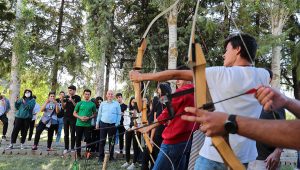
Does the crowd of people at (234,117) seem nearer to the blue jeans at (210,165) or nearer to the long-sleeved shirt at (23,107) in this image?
the blue jeans at (210,165)

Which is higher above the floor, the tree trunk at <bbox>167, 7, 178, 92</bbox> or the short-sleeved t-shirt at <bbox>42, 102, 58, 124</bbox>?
the tree trunk at <bbox>167, 7, 178, 92</bbox>

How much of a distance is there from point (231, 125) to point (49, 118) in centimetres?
811

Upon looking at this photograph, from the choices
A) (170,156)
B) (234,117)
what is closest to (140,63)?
(170,156)

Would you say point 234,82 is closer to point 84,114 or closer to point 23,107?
point 84,114

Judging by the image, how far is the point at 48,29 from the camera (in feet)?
58.1

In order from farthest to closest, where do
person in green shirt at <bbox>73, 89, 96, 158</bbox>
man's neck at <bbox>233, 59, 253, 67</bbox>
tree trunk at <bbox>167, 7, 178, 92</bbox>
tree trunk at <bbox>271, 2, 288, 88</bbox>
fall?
tree trunk at <bbox>271, 2, 288, 88</bbox>
tree trunk at <bbox>167, 7, 178, 92</bbox>
person in green shirt at <bbox>73, 89, 96, 158</bbox>
man's neck at <bbox>233, 59, 253, 67</bbox>

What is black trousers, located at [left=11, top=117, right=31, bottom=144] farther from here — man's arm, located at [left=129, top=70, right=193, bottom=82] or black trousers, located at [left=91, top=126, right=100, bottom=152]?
man's arm, located at [left=129, top=70, right=193, bottom=82]

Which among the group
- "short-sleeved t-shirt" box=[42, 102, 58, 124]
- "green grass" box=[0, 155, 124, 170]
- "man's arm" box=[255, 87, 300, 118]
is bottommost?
"green grass" box=[0, 155, 124, 170]

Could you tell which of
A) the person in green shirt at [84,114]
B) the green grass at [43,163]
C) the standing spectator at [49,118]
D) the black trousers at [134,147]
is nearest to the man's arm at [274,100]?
the green grass at [43,163]

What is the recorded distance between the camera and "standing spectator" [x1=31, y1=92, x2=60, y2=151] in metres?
8.95

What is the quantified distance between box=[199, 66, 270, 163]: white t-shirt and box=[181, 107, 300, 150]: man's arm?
0.90 metres

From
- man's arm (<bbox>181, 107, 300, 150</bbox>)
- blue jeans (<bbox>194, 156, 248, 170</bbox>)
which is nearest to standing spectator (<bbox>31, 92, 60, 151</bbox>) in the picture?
blue jeans (<bbox>194, 156, 248, 170</bbox>)

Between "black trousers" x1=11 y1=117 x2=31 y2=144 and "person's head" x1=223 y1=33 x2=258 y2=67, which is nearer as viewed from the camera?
"person's head" x1=223 y1=33 x2=258 y2=67

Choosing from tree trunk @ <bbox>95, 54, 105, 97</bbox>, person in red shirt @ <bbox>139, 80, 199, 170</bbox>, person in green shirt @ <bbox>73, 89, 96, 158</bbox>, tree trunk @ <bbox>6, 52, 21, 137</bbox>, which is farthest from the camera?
tree trunk @ <bbox>6, 52, 21, 137</bbox>
